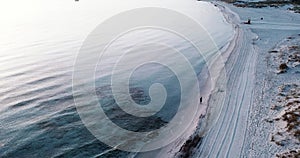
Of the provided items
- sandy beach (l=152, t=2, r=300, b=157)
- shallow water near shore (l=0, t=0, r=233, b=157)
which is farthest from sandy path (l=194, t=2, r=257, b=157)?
shallow water near shore (l=0, t=0, r=233, b=157)

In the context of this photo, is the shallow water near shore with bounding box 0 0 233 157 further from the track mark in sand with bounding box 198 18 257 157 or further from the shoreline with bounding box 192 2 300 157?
the track mark in sand with bounding box 198 18 257 157

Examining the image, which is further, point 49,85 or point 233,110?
point 49,85

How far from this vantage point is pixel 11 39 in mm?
65125

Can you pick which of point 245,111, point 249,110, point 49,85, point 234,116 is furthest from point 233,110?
point 49,85

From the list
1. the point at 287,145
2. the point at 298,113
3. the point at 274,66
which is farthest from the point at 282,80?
the point at 287,145

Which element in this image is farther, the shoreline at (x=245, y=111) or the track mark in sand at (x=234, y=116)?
the track mark in sand at (x=234, y=116)

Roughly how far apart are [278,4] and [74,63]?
295ft

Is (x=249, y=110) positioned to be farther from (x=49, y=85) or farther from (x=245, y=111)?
(x=49, y=85)

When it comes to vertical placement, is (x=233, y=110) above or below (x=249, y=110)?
below

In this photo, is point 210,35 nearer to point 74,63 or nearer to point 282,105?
point 74,63

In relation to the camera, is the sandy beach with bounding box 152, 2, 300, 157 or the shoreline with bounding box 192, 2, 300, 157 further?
the sandy beach with bounding box 152, 2, 300, 157

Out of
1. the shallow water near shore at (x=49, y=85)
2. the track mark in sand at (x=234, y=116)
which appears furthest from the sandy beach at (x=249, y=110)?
the shallow water near shore at (x=49, y=85)

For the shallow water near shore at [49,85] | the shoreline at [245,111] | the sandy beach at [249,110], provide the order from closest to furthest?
the shoreline at [245,111] < the sandy beach at [249,110] < the shallow water near shore at [49,85]

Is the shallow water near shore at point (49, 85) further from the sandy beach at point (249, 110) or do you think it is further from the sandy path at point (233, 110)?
the sandy path at point (233, 110)
